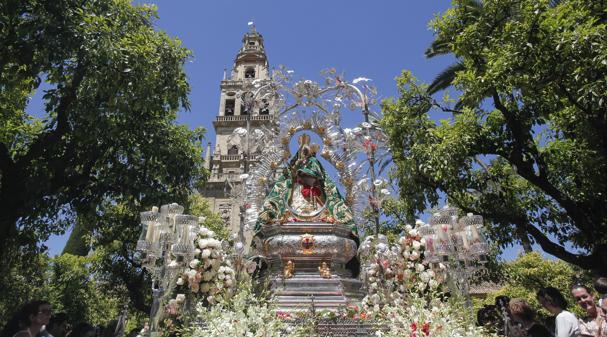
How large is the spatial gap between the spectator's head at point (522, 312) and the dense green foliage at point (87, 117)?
849 cm

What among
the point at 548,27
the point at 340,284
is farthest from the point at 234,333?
the point at 548,27

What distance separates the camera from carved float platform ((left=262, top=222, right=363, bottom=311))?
28.5 feet

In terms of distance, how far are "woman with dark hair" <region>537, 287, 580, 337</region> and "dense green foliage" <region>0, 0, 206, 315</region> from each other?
874 cm

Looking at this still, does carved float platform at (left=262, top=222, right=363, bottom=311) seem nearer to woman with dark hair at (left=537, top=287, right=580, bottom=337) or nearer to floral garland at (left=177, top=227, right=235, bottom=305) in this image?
floral garland at (left=177, top=227, right=235, bottom=305)

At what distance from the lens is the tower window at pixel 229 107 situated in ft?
157

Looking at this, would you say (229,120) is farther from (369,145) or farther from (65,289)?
(369,145)

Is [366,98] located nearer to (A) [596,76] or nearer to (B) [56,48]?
(A) [596,76]

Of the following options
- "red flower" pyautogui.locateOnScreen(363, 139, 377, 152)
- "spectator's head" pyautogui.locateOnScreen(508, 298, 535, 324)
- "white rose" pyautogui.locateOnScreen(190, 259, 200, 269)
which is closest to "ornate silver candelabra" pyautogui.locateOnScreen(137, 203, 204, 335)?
"white rose" pyautogui.locateOnScreen(190, 259, 200, 269)

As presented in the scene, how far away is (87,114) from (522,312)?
9412mm

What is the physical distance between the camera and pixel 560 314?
4.86m

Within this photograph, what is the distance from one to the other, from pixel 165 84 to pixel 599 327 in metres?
9.81

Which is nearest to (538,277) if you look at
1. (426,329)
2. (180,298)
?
(426,329)

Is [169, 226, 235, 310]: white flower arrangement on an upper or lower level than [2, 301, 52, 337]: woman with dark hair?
upper

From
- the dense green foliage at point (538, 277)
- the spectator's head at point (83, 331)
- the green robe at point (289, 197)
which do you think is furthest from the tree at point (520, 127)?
the dense green foliage at point (538, 277)
